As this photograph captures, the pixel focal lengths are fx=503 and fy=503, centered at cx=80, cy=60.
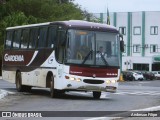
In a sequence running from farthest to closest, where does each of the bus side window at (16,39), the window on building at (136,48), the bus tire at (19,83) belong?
the window on building at (136,48)
the bus side window at (16,39)
the bus tire at (19,83)

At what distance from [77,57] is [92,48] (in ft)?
2.65

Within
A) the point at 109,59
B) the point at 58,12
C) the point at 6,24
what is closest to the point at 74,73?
the point at 109,59

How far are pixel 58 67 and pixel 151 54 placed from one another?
69509 millimetres

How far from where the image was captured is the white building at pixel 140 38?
89250mm

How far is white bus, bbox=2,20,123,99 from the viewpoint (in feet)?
69.7

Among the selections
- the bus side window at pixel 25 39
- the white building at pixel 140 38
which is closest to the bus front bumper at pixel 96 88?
the bus side window at pixel 25 39

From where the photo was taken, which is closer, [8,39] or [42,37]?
[42,37]

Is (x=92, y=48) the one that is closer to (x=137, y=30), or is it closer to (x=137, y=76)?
(x=137, y=76)

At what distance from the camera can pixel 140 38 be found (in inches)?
3546

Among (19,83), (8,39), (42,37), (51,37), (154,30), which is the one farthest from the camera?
(154,30)

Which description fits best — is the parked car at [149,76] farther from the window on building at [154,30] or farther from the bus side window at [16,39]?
the bus side window at [16,39]

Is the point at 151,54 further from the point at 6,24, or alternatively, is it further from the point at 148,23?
the point at 6,24

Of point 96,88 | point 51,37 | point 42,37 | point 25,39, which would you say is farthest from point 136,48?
point 96,88

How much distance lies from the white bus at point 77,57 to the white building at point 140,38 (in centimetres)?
6642
